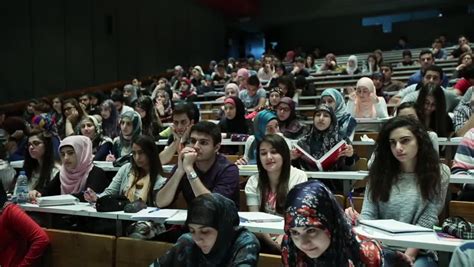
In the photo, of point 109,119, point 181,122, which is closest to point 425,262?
point 181,122

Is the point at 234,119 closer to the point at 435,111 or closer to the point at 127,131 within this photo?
the point at 127,131

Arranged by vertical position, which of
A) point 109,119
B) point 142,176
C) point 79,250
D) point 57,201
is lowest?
point 79,250

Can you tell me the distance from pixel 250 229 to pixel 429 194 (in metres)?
0.81

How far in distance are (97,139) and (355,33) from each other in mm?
13370

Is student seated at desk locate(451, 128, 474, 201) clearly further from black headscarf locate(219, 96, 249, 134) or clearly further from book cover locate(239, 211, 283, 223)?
black headscarf locate(219, 96, 249, 134)

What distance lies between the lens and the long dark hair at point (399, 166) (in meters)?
2.16

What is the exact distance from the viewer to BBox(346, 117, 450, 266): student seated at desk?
216 centimetres

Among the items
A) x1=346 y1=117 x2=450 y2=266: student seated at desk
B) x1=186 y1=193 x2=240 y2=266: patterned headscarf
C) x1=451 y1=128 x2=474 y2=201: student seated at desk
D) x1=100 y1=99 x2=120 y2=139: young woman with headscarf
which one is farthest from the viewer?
x1=100 y1=99 x2=120 y2=139: young woman with headscarf

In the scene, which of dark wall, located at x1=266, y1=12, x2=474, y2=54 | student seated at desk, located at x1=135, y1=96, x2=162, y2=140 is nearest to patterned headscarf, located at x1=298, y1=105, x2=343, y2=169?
student seated at desk, located at x1=135, y1=96, x2=162, y2=140

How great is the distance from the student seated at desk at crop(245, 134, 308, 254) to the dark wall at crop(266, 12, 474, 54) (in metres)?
14.1

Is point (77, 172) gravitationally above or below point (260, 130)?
below

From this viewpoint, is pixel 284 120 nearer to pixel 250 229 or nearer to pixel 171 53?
pixel 250 229

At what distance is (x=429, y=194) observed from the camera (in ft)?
7.05

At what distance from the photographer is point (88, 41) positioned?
11055 mm
